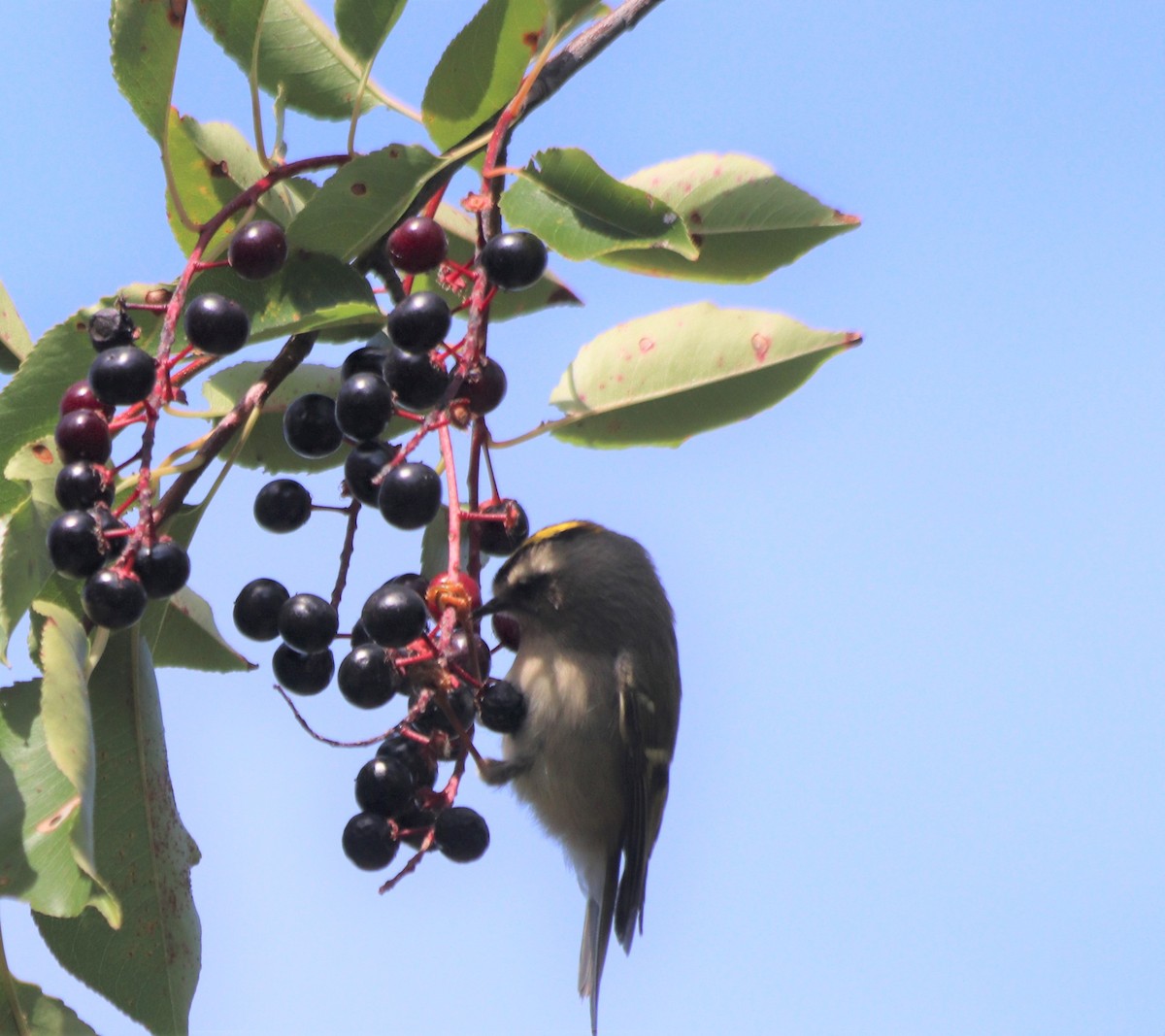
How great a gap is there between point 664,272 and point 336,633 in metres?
0.97

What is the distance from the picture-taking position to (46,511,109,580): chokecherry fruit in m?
1.87

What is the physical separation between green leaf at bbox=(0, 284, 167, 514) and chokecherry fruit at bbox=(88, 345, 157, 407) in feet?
0.86

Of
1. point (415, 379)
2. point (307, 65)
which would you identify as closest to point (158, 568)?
point (415, 379)

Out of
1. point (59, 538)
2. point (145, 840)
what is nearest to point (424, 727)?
point (145, 840)

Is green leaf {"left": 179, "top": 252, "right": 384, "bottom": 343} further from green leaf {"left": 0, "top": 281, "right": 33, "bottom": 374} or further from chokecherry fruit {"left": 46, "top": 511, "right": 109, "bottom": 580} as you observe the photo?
green leaf {"left": 0, "top": 281, "right": 33, "bottom": 374}

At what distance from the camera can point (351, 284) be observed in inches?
86.3

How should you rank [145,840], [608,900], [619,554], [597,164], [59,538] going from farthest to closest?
[619,554]
[608,900]
[145,840]
[597,164]
[59,538]

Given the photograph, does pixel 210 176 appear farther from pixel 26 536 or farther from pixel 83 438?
pixel 26 536

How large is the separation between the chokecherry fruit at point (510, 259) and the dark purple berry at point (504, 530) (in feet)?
1.29

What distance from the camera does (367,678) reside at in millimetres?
2154

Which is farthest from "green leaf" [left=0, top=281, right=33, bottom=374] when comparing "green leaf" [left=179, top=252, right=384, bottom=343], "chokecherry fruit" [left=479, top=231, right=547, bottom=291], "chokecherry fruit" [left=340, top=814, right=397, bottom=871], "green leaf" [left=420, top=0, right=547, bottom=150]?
"chokecherry fruit" [left=340, top=814, right=397, bottom=871]

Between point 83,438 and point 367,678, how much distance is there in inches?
22.2

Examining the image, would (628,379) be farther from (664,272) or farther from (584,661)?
(584,661)

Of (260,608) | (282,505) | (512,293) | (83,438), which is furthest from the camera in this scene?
(512,293)
